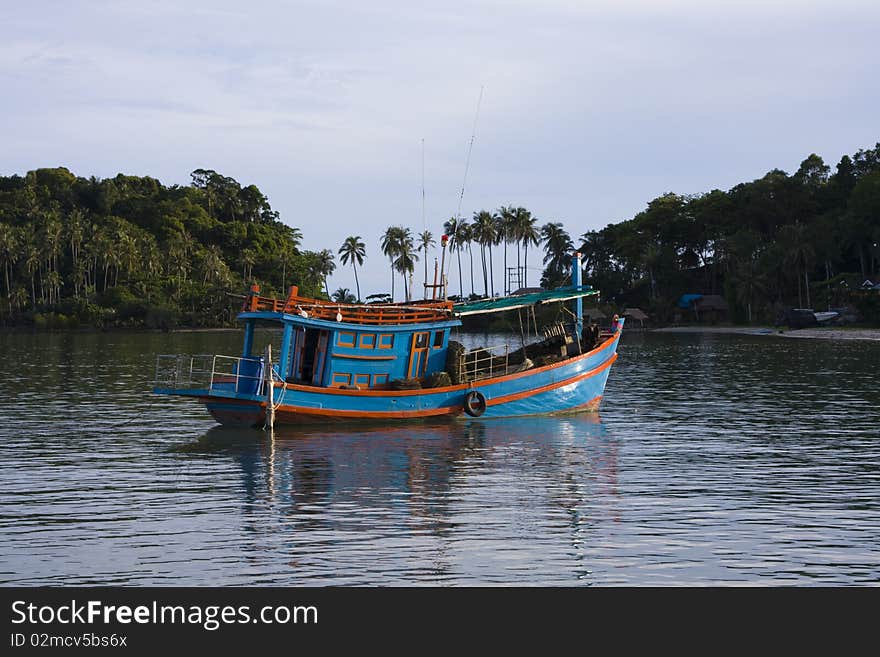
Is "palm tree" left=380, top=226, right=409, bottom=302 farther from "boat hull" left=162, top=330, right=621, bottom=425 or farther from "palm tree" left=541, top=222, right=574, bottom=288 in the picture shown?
"boat hull" left=162, top=330, right=621, bottom=425

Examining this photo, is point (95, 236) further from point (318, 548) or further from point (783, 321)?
point (318, 548)

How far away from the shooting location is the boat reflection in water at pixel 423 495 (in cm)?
1555

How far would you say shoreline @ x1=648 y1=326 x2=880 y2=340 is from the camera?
296ft

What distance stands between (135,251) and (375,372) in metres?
130

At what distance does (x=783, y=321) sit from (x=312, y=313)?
291 feet

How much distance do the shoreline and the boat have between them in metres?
62.0

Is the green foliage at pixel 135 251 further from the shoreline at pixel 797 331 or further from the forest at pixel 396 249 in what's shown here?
the shoreline at pixel 797 331

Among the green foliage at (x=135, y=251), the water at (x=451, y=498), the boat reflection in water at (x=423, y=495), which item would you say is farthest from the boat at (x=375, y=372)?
the green foliage at (x=135, y=251)

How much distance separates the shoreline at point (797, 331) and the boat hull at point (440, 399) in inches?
Result: 2362

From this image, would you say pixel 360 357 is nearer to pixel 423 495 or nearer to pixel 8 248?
pixel 423 495

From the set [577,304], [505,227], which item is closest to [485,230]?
[505,227]

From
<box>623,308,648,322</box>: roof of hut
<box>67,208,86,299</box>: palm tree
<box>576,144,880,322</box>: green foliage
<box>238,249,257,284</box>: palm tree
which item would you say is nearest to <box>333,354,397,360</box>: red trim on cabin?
<box>576,144,880,322</box>: green foliage

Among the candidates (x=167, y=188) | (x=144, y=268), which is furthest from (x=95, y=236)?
(x=167, y=188)

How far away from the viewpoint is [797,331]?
10125 cm
